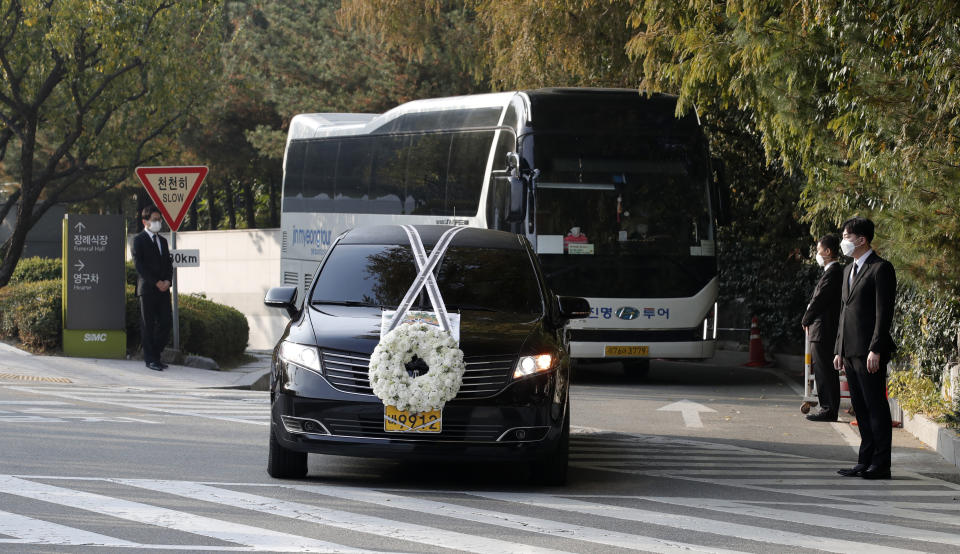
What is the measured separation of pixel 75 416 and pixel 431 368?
17.5 ft

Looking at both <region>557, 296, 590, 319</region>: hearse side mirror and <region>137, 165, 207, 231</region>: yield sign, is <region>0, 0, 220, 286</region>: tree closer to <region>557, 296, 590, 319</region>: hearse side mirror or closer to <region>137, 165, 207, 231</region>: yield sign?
<region>137, 165, 207, 231</region>: yield sign

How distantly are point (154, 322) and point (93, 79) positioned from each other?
1348 cm

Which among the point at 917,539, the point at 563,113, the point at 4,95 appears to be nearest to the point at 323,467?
the point at 917,539

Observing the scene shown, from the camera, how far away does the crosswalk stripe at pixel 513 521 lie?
7.09 metres

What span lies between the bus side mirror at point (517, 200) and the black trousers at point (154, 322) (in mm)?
4507

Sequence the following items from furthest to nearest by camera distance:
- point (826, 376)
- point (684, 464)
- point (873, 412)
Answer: point (826, 376)
point (684, 464)
point (873, 412)

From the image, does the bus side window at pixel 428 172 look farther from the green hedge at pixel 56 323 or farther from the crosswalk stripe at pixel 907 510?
the crosswalk stripe at pixel 907 510

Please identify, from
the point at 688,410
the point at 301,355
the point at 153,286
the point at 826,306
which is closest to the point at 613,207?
the point at 688,410

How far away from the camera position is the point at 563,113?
18219 millimetres

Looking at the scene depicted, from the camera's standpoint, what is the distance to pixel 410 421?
27.7ft

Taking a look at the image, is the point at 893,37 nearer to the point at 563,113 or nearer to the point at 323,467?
the point at 323,467

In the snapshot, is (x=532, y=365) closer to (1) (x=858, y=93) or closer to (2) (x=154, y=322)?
(1) (x=858, y=93)

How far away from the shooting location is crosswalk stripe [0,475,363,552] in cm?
678

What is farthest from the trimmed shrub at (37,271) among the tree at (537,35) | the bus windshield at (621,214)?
the bus windshield at (621,214)
